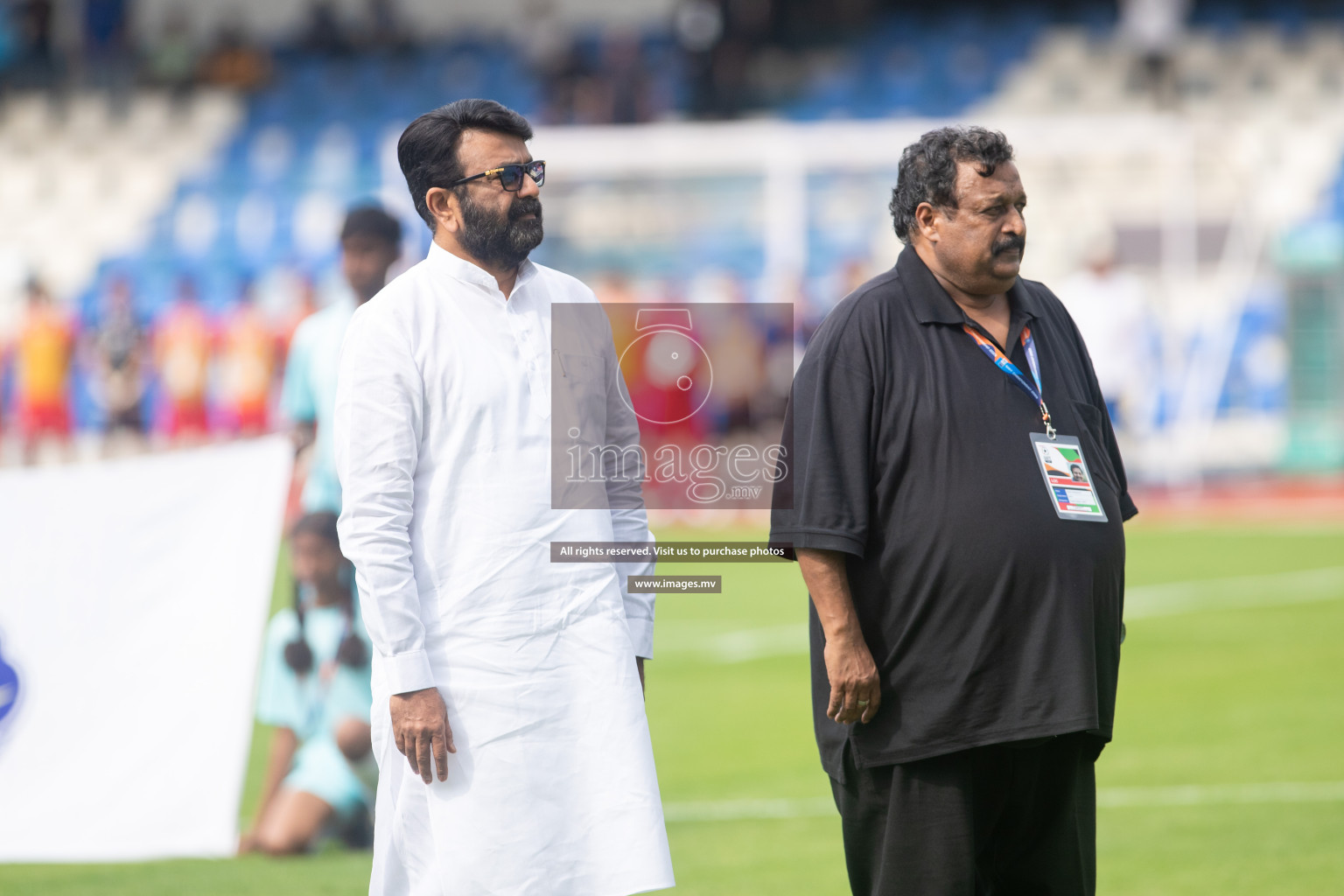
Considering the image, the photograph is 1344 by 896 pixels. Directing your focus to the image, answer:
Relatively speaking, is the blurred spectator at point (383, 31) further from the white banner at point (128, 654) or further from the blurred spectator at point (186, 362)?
the white banner at point (128, 654)

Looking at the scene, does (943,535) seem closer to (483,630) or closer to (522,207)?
(483,630)

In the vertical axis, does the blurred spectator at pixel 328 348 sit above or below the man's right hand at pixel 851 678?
above

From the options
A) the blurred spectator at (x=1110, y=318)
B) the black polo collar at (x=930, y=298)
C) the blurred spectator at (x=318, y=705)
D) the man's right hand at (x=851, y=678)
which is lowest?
the blurred spectator at (x=318, y=705)

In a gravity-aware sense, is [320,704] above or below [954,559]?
below

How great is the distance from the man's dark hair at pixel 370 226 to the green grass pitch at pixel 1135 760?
1.85m

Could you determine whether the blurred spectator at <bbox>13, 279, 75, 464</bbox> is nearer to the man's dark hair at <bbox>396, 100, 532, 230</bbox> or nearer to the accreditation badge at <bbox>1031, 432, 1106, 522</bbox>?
the man's dark hair at <bbox>396, 100, 532, 230</bbox>

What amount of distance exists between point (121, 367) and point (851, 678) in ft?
56.4

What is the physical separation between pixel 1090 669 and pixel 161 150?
2374 centimetres

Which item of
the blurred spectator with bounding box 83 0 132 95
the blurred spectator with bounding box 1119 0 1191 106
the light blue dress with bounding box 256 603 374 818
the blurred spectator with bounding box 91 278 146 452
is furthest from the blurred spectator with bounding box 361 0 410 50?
the light blue dress with bounding box 256 603 374 818

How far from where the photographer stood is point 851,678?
3.02 metres

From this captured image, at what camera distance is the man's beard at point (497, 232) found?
3.13 metres

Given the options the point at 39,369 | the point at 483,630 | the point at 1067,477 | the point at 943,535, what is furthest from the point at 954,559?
the point at 39,369

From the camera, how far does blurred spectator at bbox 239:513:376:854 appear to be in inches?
201

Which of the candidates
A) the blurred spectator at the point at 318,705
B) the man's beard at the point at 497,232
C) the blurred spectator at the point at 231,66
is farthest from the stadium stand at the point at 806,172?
the man's beard at the point at 497,232
